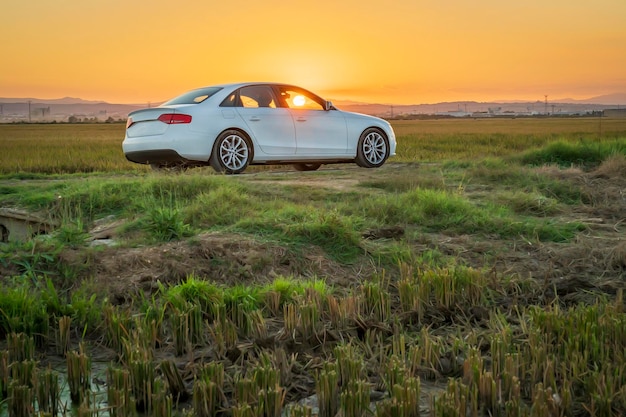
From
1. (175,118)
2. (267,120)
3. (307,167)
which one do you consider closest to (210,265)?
(175,118)

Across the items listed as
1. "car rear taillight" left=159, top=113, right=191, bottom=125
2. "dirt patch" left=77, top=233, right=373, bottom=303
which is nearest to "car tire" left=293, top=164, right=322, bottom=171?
"car rear taillight" left=159, top=113, right=191, bottom=125

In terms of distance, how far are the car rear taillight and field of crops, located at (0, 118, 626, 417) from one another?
2310mm

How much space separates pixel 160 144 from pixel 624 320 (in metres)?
8.83

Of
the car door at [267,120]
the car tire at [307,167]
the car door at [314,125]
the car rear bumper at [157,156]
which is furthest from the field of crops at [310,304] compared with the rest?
the car tire at [307,167]

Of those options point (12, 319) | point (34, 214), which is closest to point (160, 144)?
point (34, 214)

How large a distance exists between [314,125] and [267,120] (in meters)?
0.97

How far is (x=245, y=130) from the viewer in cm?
1243

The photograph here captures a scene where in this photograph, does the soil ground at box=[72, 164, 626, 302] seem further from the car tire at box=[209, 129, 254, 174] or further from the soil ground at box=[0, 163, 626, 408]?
Result: the car tire at box=[209, 129, 254, 174]

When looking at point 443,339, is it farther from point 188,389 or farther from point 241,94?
point 241,94

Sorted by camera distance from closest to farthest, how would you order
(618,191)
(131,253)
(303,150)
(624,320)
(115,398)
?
(115,398)
(624,320)
(131,253)
(618,191)
(303,150)

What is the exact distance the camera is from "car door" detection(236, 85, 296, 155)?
12547 millimetres

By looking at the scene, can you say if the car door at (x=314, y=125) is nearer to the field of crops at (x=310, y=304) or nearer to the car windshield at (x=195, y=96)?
the car windshield at (x=195, y=96)

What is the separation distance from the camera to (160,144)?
39.2ft

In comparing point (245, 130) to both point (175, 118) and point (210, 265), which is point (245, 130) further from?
point (210, 265)
